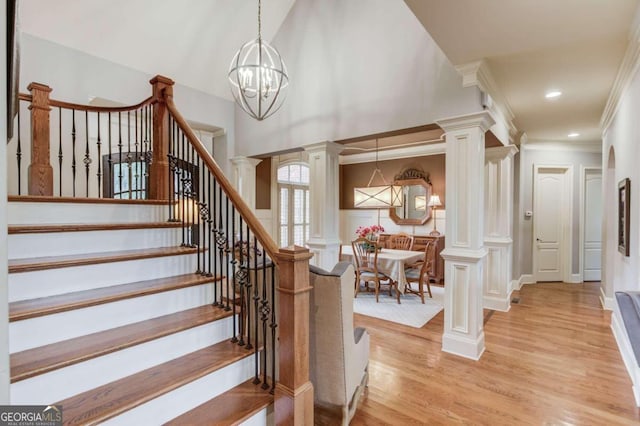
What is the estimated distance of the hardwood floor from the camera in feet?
7.38

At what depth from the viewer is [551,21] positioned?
2.34 meters

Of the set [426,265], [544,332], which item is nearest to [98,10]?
[426,265]

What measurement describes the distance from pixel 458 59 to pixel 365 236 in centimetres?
314

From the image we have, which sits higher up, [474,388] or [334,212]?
[334,212]

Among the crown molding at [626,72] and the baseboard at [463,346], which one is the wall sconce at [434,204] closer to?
the crown molding at [626,72]

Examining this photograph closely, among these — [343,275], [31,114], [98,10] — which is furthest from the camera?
[98,10]

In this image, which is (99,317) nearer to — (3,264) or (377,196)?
(3,264)

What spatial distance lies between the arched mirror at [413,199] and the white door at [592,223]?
312 cm

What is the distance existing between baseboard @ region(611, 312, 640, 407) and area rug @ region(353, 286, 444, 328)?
6.21ft

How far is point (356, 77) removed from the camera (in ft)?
13.5

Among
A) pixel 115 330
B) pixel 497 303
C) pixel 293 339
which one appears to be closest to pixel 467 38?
pixel 293 339

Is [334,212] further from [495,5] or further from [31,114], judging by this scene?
[31,114]

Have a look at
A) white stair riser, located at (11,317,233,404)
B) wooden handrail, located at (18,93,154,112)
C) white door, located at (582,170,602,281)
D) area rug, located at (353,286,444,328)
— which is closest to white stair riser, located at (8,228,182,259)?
white stair riser, located at (11,317,233,404)

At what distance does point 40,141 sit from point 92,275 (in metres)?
2.40
